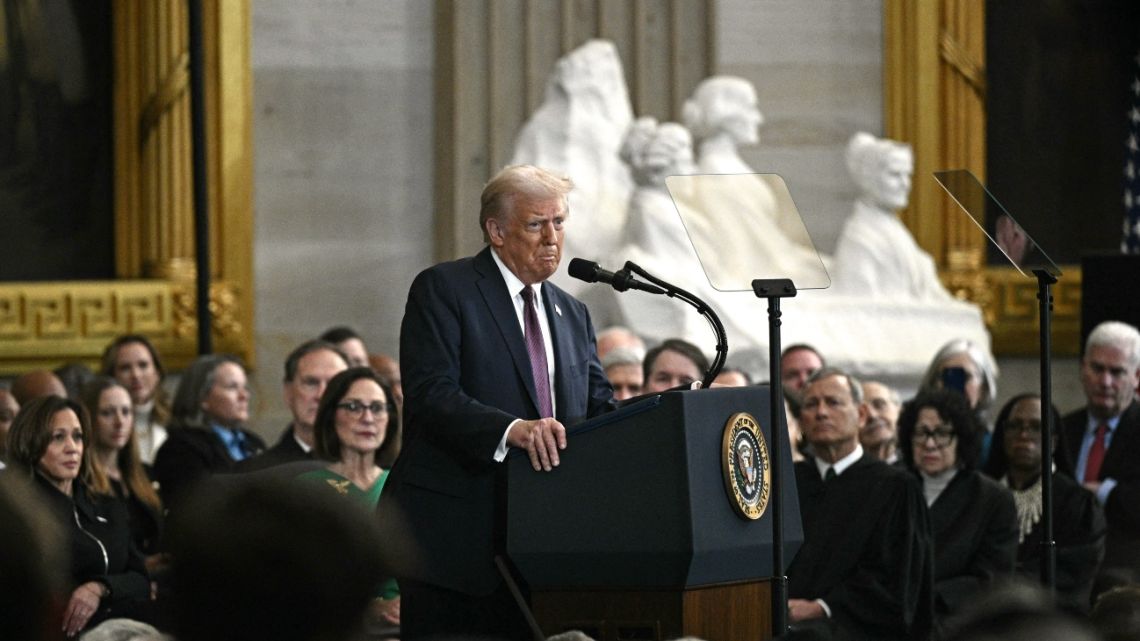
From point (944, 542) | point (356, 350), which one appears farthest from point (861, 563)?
point (356, 350)

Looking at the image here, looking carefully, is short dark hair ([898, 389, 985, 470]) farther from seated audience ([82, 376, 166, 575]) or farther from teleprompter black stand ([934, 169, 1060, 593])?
seated audience ([82, 376, 166, 575])

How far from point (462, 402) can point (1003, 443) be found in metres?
3.68

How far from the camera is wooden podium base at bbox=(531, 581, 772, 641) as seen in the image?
422cm

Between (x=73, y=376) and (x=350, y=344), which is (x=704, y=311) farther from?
(x=73, y=376)

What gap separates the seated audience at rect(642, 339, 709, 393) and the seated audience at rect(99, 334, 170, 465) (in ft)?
6.99

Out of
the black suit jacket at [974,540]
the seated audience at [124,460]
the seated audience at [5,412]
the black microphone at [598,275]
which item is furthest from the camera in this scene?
the seated audience at [5,412]

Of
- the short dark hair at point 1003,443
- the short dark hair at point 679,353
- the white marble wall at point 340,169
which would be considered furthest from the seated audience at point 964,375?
the white marble wall at point 340,169

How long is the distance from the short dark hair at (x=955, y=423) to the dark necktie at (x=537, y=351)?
106 inches

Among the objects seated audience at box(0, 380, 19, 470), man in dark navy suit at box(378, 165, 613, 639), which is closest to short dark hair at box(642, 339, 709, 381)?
seated audience at box(0, 380, 19, 470)

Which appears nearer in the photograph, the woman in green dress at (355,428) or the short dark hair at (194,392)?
the woman in green dress at (355,428)

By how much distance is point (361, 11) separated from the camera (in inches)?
461

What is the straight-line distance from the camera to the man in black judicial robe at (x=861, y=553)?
6.14 m

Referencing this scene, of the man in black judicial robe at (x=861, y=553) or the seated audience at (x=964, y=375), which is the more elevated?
the seated audience at (x=964, y=375)

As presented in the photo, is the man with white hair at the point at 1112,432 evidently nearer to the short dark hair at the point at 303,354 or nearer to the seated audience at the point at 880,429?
the seated audience at the point at 880,429
